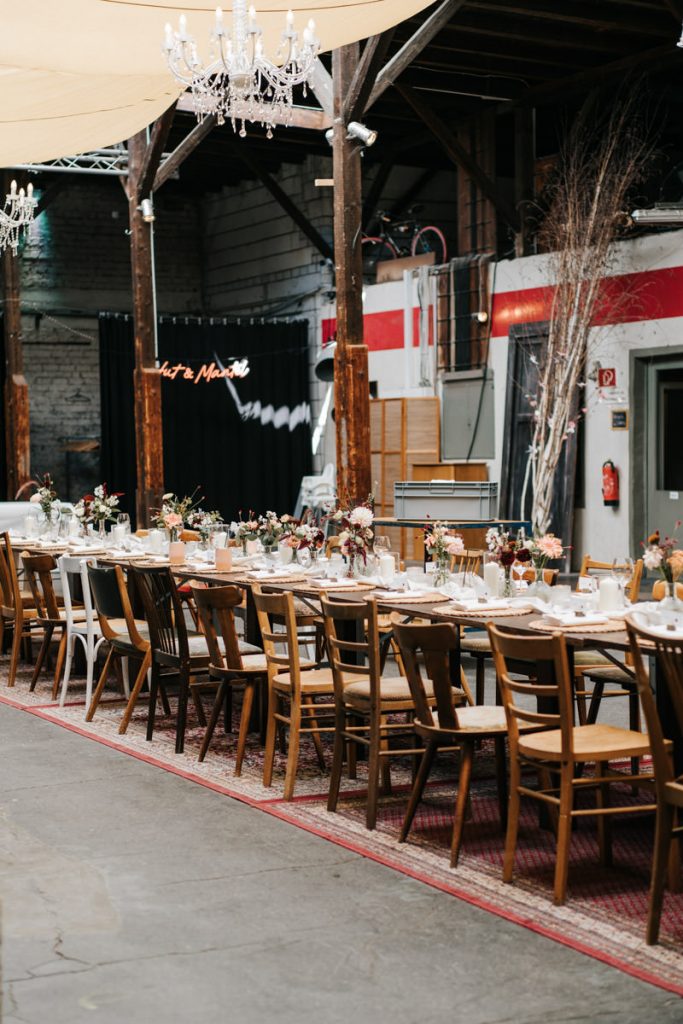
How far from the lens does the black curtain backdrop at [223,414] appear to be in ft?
58.0

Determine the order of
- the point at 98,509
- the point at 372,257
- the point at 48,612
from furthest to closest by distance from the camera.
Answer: the point at 372,257 < the point at 98,509 < the point at 48,612

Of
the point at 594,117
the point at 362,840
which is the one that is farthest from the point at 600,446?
the point at 362,840

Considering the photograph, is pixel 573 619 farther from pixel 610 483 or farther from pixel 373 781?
pixel 610 483

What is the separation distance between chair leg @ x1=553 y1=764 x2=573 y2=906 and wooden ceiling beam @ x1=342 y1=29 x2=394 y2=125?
6.29 meters

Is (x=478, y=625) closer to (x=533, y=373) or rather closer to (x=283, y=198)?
(x=533, y=373)

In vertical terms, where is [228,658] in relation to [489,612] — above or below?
below

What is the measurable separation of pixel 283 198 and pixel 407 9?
32.2ft

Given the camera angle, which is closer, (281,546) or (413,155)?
(281,546)

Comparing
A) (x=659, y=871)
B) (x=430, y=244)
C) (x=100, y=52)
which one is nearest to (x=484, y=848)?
(x=659, y=871)

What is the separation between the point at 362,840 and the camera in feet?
15.7

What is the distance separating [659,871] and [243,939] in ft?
3.89

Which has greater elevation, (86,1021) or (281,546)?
(281,546)

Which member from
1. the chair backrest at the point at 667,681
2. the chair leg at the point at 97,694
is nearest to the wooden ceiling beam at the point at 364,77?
the chair leg at the point at 97,694

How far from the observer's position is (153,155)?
40.2 feet
